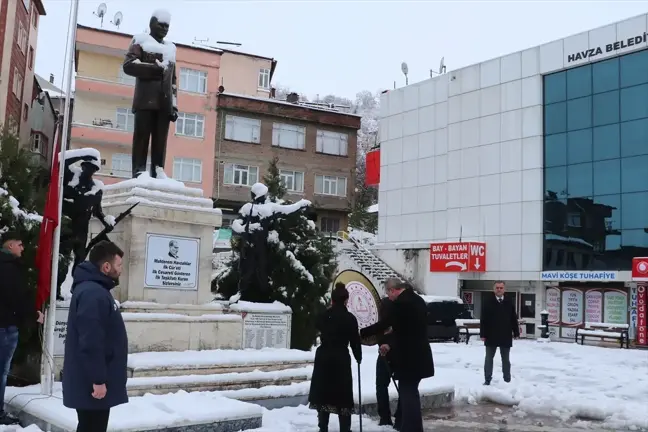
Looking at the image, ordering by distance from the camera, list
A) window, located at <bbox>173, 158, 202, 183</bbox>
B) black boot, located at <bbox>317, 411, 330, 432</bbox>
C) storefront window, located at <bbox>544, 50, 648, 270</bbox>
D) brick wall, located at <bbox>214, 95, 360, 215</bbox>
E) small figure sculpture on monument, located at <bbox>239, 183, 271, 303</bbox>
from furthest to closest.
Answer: brick wall, located at <bbox>214, 95, 360, 215</bbox> < window, located at <bbox>173, 158, 202, 183</bbox> < storefront window, located at <bbox>544, 50, 648, 270</bbox> < small figure sculpture on monument, located at <bbox>239, 183, 271, 303</bbox> < black boot, located at <bbox>317, 411, 330, 432</bbox>

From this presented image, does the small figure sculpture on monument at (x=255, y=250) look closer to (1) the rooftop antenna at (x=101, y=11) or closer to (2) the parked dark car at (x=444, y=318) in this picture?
(2) the parked dark car at (x=444, y=318)

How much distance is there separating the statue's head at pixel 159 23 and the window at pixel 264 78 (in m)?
38.3

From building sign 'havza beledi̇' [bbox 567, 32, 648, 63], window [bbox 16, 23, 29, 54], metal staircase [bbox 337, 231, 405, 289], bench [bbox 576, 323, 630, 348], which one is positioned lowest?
bench [bbox 576, 323, 630, 348]

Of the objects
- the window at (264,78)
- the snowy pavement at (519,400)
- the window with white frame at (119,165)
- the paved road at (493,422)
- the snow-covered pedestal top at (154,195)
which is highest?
the window at (264,78)

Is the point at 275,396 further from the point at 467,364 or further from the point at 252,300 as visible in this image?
the point at 467,364

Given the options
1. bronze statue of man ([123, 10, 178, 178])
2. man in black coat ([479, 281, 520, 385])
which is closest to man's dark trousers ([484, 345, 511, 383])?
man in black coat ([479, 281, 520, 385])

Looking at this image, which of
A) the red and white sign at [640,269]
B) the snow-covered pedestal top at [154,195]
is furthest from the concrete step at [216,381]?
the red and white sign at [640,269]

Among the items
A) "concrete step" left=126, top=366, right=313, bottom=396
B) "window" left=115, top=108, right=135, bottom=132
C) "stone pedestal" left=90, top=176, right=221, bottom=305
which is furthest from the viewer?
"window" left=115, top=108, right=135, bottom=132

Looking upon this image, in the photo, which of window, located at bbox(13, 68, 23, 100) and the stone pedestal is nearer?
the stone pedestal

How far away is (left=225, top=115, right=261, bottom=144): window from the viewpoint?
41.8 meters

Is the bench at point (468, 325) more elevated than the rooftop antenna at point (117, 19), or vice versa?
the rooftop antenna at point (117, 19)

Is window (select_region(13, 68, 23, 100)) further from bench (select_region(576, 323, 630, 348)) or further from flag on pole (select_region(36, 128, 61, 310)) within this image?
flag on pole (select_region(36, 128, 61, 310))

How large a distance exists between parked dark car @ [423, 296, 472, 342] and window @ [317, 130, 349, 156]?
1890 centimetres

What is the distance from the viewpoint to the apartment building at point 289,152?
41594 millimetres
